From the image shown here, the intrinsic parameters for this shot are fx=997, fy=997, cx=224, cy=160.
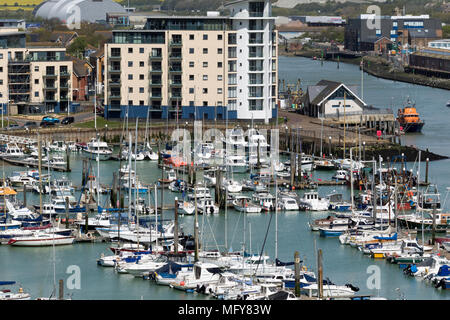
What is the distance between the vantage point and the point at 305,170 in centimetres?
2598

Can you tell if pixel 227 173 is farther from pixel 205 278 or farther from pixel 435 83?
pixel 435 83

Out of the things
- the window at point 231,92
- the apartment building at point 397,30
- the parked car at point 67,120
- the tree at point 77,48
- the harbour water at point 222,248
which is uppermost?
the apartment building at point 397,30

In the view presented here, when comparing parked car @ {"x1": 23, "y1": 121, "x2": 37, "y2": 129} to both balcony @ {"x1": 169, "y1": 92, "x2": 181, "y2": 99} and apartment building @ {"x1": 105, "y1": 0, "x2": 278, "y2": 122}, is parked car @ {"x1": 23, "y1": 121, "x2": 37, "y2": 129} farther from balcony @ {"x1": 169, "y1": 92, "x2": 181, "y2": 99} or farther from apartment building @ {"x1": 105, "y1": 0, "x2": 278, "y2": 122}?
balcony @ {"x1": 169, "y1": 92, "x2": 181, "y2": 99}

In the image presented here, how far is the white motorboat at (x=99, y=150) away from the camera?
93.0 feet

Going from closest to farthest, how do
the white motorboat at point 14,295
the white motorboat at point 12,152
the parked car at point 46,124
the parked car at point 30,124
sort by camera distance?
the white motorboat at point 14,295
the white motorboat at point 12,152
the parked car at point 30,124
the parked car at point 46,124

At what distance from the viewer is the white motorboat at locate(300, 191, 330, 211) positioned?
20.6 metres

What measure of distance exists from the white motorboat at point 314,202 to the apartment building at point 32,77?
51.6ft

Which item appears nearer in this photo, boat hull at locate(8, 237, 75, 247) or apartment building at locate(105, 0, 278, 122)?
boat hull at locate(8, 237, 75, 247)

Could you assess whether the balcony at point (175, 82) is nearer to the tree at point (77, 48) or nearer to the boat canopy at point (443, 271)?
the tree at point (77, 48)

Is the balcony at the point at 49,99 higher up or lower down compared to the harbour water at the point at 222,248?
higher up

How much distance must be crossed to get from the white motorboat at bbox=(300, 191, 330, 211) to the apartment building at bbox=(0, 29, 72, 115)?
15.7m

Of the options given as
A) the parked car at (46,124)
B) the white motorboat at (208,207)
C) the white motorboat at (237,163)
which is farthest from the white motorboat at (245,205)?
the parked car at (46,124)

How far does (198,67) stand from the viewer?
1286 inches

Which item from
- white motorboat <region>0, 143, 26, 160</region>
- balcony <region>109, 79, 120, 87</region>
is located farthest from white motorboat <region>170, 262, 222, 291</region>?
balcony <region>109, 79, 120, 87</region>
